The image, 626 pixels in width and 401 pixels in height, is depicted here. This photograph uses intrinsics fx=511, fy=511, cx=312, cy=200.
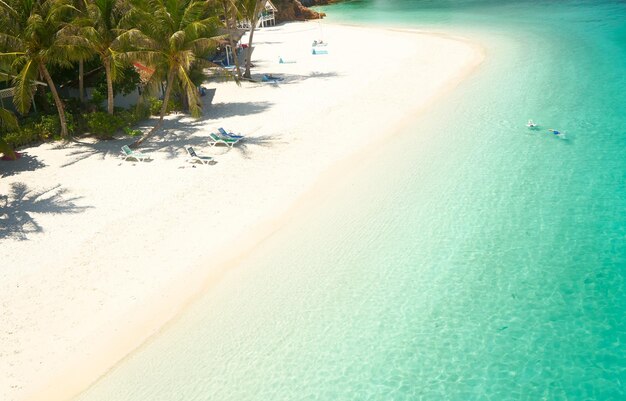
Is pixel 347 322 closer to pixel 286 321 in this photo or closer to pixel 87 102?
pixel 286 321

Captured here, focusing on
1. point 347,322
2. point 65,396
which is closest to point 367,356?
point 347,322

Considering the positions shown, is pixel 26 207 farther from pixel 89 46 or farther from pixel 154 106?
pixel 154 106

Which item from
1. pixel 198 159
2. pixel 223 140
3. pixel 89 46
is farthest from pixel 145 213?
pixel 89 46

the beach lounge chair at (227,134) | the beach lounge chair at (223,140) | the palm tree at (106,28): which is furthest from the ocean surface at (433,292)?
the palm tree at (106,28)

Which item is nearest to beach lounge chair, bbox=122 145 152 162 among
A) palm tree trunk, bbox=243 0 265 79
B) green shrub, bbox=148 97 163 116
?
green shrub, bbox=148 97 163 116

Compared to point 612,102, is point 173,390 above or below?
below

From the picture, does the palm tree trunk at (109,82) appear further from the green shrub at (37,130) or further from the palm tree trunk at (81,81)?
the green shrub at (37,130)

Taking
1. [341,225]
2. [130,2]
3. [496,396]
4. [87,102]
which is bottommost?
[496,396]

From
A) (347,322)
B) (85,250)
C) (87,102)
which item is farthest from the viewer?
(87,102)
